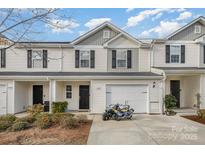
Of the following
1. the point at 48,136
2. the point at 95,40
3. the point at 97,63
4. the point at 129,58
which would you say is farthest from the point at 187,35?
the point at 48,136

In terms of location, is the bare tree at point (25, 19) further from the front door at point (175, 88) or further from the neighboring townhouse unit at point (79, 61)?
the front door at point (175, 88)

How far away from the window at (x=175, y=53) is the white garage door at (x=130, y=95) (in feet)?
13.3

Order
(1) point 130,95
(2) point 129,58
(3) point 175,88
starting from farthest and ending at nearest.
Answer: (3) point 175,88 → (2) point 129,58 → (1) point 130,95

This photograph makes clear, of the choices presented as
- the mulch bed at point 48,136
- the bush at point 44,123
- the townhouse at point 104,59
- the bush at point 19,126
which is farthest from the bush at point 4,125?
the townhouse at point 104,59

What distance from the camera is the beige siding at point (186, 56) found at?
19.0 meters

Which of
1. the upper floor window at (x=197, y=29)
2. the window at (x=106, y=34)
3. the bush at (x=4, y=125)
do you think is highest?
the upper floor window at (x=197, y=29)

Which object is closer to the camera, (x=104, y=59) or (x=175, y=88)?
(x=104, y=59)

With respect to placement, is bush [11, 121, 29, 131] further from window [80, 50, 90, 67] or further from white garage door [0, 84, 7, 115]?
window [80, 50, 90, 67]

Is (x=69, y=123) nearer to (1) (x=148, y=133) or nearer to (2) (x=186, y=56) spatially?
(1) (x=148, y=133)

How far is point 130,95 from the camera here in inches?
672

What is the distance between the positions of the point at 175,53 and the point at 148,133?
10.6 meters

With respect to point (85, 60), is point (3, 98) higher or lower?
lower

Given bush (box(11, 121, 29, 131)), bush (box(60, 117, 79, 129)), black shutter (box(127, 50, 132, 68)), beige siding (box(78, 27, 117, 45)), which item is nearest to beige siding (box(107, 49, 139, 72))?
black shutter (box(127, 50, 132, 68))

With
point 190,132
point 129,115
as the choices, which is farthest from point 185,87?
point 190,132
